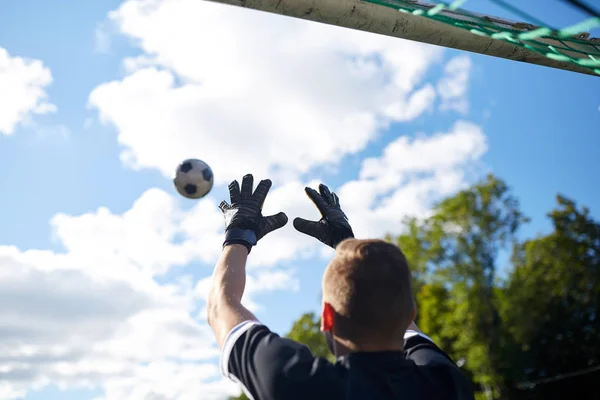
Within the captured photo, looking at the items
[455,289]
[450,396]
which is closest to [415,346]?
[450,396]

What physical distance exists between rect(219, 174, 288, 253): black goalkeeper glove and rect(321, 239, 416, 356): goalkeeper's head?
81 centimetres

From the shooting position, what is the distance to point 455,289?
86.9 feet

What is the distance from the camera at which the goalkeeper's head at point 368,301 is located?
183cm

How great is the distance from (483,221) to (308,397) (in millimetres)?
26674

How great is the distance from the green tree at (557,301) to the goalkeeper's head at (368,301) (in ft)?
88.4

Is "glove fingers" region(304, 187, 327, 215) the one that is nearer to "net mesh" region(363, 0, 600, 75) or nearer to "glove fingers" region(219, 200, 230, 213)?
"glove fingers" region(219, 200, 230, 213)

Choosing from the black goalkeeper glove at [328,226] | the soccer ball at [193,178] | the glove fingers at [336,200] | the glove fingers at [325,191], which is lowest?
the black goalkeeper glove at [328,226]

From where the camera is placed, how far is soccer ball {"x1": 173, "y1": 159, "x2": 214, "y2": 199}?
3680 mm

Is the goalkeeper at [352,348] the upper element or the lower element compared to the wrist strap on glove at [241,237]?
lower

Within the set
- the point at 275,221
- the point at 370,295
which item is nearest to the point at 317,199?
the point at 275,221

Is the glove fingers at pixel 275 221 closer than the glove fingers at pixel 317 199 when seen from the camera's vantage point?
Yes

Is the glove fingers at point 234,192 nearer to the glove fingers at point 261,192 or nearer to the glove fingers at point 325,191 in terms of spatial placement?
the glove fingers at point 261,192

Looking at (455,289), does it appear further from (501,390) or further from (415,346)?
(415,346)

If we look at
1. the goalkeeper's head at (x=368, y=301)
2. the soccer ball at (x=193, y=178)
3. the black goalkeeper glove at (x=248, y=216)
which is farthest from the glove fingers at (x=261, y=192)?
the goalkeeper's head at (x=368, y=301)
